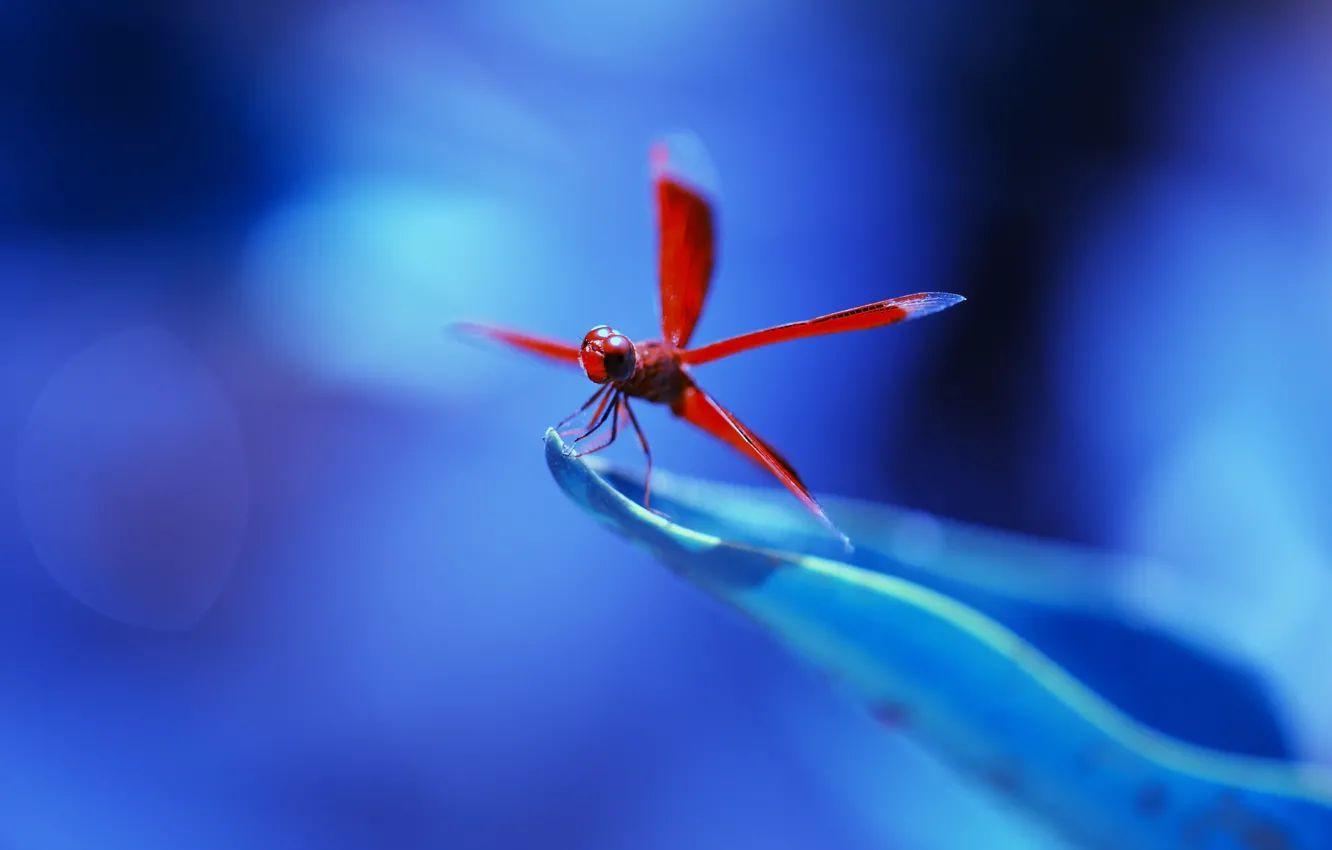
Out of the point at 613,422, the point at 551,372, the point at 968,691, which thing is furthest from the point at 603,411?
the point at 551,372

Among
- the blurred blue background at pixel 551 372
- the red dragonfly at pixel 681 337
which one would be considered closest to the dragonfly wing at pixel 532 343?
the red dragonfly at pixel 681 337

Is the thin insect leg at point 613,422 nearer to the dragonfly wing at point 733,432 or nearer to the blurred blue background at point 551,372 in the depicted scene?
the dragonfly wing at point 733,432

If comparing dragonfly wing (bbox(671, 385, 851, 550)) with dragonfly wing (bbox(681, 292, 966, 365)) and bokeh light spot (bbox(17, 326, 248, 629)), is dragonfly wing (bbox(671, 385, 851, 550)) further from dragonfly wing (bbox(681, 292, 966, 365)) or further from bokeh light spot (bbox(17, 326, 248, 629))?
bokeh light spot (bbox(17, 326, 248, 629))

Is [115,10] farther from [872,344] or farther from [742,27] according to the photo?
[872,344]

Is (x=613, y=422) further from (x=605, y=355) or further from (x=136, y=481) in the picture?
(x=136, y=481)

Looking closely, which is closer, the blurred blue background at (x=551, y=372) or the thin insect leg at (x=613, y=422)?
the thin insect leg at (x=613, y=422)

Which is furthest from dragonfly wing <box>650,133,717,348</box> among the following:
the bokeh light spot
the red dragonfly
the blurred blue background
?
the bokeh light spot

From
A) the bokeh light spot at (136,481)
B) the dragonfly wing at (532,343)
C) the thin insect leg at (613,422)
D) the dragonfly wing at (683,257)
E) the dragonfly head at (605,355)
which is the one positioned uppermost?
the bokeh light spot at (136,481)

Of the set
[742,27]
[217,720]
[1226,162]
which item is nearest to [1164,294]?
[1226,162]
